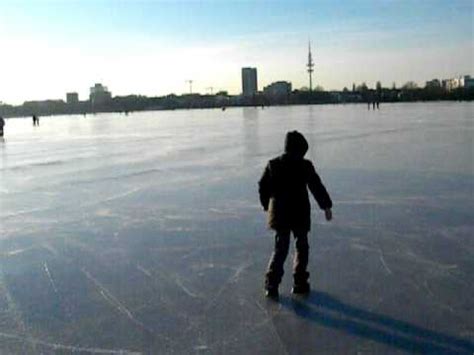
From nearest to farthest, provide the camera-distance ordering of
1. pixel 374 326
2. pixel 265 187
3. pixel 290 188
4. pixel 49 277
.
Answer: pixel 374 326 → pixel 290 188 → pixel 265 187 → pixel 49 277

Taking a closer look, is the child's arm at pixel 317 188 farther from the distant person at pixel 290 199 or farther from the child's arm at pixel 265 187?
the child's arm at pixel 265 187

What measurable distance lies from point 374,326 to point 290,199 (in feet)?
3.60

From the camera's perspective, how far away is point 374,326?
3.85 m

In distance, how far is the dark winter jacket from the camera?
14.3 ft

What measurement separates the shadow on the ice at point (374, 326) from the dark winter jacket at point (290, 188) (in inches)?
22.8

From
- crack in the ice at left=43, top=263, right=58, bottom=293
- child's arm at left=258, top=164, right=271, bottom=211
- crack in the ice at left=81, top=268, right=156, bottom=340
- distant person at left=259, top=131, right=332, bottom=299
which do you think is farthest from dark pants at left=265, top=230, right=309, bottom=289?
crack in the ice at left=43, top=263, right=58, bottom=293

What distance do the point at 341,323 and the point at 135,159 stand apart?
1212cm

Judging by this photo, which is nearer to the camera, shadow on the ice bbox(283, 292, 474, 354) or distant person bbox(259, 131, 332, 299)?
shadow on the ice bbox(283, 292, 474, 354)

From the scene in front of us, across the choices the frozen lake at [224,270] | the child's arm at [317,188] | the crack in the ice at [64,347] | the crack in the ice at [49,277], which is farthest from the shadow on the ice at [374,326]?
the crack in the ice at [49,277]

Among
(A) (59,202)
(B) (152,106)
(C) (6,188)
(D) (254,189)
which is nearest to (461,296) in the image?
(D) (254,189)

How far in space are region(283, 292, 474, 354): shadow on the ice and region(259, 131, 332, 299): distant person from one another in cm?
23

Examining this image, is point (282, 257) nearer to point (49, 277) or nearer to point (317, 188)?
point (317, 188)

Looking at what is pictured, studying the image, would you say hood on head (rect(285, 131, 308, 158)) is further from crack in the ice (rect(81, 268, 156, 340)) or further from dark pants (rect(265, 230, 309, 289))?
crack in the ice (rect(81, 268, 156, 340))

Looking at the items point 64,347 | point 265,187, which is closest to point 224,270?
point 265,187
